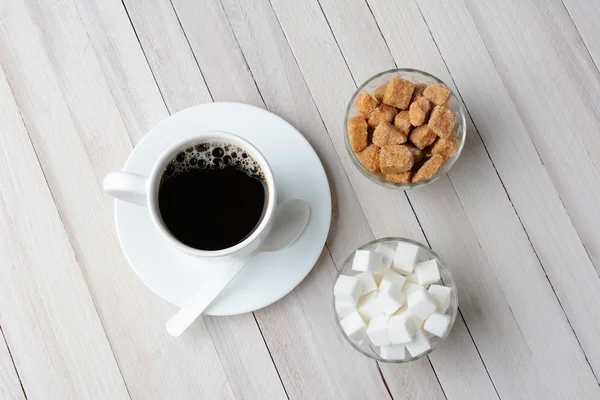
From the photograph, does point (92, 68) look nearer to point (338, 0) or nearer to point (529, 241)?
point (338, 0)

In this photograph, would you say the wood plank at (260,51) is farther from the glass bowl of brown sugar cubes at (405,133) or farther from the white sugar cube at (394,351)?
the white sugar cube at (394,351)

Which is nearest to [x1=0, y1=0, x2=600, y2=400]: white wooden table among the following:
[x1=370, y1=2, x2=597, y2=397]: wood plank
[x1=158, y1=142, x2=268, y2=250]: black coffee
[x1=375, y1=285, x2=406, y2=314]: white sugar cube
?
[x1=370, y1=2, x2=597, y2=397]: wood plank

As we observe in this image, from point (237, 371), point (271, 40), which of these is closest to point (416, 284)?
point (237, 371)

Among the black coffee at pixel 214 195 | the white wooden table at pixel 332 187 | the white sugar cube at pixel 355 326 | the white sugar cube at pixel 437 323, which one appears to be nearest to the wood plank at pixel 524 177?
the white wooden table at pixel 332 187

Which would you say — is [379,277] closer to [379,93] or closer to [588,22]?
[379,93]

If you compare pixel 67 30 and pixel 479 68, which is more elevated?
pixel 67 30
